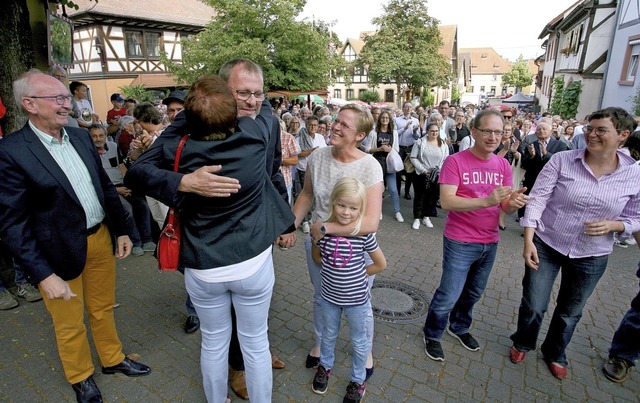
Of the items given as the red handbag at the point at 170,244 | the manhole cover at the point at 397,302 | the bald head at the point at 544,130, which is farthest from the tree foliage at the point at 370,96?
the red handbag at the point at 170,244

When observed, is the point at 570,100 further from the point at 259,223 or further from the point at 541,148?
the point at 259,223

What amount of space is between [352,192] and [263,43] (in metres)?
20.1

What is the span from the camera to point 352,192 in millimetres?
2330

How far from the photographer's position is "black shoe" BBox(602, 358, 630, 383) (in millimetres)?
3002

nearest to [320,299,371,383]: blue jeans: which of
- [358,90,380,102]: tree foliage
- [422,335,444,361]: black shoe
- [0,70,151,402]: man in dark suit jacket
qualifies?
[422,335,444,361]: black shoe

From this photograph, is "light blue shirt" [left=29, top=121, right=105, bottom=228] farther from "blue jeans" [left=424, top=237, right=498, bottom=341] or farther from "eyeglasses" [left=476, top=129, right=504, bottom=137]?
"eyeglasses" [left=476, top=129, right=504, bottom=137]

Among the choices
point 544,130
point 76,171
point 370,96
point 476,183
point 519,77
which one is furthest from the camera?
point 519,77

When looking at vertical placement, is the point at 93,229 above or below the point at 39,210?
below

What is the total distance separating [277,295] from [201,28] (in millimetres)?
26487

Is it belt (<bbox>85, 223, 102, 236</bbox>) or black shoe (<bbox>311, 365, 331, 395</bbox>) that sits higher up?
belt (<bbox>85, 223, 102, 236</bbox>)

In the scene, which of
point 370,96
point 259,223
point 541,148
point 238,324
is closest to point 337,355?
point 238,324

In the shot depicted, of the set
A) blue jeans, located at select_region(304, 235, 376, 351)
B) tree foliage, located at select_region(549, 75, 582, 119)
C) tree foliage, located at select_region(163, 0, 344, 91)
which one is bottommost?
blue jeans, located at select_region(304, 235, 376, 351)

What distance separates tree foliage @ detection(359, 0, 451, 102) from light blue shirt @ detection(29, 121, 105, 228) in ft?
121

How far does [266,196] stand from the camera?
219 cm
